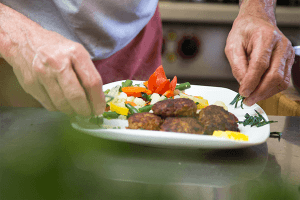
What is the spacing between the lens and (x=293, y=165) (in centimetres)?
73

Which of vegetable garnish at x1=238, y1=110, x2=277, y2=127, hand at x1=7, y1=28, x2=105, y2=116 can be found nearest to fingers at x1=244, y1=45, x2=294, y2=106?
vegetable garnish at x1=238, y1=110, x2=277, y2=127

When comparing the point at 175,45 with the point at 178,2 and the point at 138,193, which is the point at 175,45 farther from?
the point at 138,193

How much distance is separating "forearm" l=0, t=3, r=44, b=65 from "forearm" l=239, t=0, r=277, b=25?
2.65ft

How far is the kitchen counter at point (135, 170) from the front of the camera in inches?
23.7

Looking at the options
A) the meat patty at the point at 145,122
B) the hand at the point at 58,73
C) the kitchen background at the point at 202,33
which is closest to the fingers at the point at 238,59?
the meat patty at the point at 145,122

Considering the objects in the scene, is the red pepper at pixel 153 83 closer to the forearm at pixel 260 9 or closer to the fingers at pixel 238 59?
the fingers at pixel 238 59

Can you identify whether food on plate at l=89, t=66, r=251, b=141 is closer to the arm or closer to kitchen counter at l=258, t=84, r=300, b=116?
the arm

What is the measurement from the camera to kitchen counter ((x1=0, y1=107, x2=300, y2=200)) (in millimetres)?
602

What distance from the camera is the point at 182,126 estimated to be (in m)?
0.76

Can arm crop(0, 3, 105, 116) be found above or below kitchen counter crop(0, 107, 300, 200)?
above

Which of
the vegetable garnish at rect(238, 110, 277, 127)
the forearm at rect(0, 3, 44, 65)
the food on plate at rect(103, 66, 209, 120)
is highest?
the forearm at rect(0, 3, 44, 65)

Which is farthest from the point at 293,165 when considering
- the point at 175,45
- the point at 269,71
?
the point at 175,45

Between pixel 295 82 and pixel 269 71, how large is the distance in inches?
20.5

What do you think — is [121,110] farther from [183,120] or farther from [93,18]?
[93,18]
